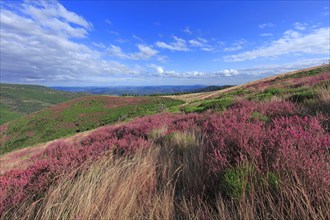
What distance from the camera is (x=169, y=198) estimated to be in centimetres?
246

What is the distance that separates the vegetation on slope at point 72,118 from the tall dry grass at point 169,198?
33532 mm

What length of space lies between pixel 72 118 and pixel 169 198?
5527cm

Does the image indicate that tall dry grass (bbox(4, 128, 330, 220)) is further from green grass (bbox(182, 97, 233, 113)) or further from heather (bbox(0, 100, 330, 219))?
green grass (bbox(182, 97, 233, 113))

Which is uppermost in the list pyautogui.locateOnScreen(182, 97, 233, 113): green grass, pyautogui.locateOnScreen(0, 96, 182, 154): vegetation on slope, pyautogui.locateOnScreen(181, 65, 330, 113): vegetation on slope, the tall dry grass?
pyautogui.locateOnScreen(181, 65, 330, 113): vegetation on slope

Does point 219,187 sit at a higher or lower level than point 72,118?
higher

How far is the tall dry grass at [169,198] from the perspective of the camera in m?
1.80

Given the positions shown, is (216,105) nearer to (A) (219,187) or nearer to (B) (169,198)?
(A) (219,187)

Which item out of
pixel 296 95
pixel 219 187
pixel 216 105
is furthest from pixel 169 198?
pixel 216 105

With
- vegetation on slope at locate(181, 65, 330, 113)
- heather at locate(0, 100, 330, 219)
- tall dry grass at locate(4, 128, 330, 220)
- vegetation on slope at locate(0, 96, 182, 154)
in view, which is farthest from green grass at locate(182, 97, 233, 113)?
vegetation on slope at locate(0, 96, 182, 154)

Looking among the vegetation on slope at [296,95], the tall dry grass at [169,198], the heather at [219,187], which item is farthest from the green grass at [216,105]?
the tall dry grass at [169,198]

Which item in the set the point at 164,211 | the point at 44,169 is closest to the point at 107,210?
the point at 164,211

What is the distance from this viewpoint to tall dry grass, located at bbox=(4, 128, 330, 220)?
1.80m

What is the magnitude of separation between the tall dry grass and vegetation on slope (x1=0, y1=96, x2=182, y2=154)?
33.5 m

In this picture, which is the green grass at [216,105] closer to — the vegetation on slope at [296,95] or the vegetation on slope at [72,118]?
the vegetation on slope at [296,95]
